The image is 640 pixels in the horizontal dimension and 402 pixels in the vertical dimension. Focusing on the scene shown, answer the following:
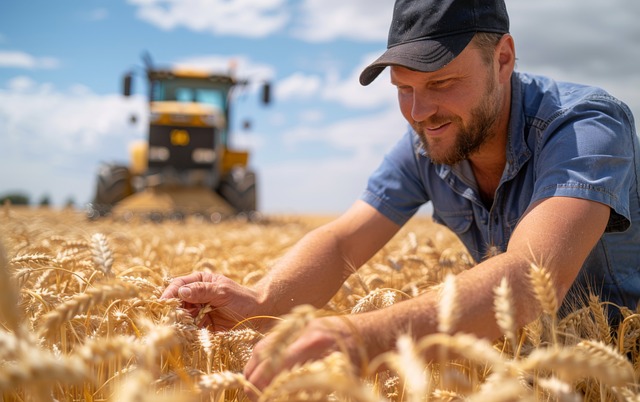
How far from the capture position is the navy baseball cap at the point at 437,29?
1.86m

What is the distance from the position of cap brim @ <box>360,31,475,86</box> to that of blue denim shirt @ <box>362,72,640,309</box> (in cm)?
40

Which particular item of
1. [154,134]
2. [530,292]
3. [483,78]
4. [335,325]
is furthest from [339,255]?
[154,134]

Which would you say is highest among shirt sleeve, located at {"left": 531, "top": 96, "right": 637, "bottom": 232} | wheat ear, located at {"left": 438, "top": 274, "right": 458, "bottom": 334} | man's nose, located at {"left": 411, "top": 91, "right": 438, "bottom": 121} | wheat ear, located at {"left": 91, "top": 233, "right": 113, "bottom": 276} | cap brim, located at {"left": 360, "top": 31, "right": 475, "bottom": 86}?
cap brim, located at {"left": 360, "top": 31, "right": 475, "bottom": 86}

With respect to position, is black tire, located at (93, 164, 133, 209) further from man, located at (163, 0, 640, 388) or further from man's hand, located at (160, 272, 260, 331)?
man's hand, located at (160, 272, 260, 331)

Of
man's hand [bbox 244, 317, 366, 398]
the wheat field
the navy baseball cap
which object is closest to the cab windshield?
the wheat field

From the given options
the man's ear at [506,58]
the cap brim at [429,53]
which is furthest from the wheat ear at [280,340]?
the man's ear at [506,58]

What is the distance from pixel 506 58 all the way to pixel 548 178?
0.63 m

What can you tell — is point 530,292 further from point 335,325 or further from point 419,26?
point 419,26

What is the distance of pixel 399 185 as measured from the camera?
2.46 meters

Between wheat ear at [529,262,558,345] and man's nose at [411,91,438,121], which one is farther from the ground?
man's nose at [411,91,438,121]

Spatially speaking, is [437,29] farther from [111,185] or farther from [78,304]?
[111,185]

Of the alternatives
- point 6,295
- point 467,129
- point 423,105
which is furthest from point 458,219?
point 6,295

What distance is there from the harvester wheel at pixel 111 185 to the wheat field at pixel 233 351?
8.84m

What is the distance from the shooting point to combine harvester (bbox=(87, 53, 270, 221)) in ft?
34.5
